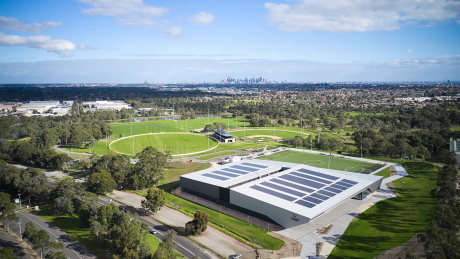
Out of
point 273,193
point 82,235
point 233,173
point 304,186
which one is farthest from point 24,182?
point 304,186

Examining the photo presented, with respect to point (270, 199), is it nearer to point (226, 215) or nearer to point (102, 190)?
point (226, 215)

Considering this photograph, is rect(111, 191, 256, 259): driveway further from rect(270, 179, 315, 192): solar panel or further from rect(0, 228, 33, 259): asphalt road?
rect(0, 228, 33, 259): asphalt road

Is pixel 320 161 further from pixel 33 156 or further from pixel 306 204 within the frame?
pixel 33 156

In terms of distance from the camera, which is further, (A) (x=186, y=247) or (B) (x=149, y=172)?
(B) (x=149, y=172)

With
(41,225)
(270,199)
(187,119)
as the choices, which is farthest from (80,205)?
(187,119)

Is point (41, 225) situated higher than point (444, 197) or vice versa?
point (444, 197)

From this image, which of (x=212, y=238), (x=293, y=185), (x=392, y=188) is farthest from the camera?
(x=392, y=188)

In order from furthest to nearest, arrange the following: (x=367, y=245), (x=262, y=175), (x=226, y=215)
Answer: (x=262, y=175) < (x=226, y=215) < (x=367, y=245)

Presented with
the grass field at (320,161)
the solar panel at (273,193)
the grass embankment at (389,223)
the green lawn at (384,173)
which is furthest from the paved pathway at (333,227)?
the grass field at (320,161)
